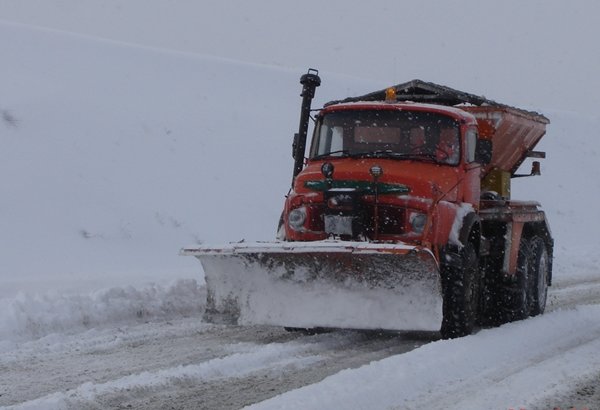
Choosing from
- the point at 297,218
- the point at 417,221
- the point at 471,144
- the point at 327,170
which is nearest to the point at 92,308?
the point at 297,218

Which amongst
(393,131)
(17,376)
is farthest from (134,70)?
(17,376)

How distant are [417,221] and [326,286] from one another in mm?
883

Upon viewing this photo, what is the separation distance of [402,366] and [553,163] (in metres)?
28.5

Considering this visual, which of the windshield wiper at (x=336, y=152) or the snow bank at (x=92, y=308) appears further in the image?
the windshield wiper at (x=336, y=152)

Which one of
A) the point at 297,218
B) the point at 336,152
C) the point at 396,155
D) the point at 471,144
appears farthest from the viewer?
the point at 471,144

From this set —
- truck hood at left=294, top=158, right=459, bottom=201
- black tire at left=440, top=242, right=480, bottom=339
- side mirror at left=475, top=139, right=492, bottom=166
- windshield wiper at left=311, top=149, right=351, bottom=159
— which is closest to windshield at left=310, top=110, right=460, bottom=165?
windshield wiper at left=311, top=149, right=351, bottom=159

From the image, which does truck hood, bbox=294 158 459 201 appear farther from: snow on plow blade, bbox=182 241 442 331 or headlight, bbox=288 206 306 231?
snow on plow blade, bbox=182 241 442 331

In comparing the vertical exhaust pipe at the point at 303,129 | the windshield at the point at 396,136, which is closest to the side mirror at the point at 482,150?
the windshield at the point at 396,136

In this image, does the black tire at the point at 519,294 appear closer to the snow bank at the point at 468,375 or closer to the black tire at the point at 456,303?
the snow bank at the point at 468,375

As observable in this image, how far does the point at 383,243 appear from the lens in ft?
21.6

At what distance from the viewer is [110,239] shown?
13680 mm

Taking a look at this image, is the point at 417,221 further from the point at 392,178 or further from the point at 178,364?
the point at 178,364

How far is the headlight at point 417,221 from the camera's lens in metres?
7.02

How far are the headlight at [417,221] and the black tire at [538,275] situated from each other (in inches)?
97.7
